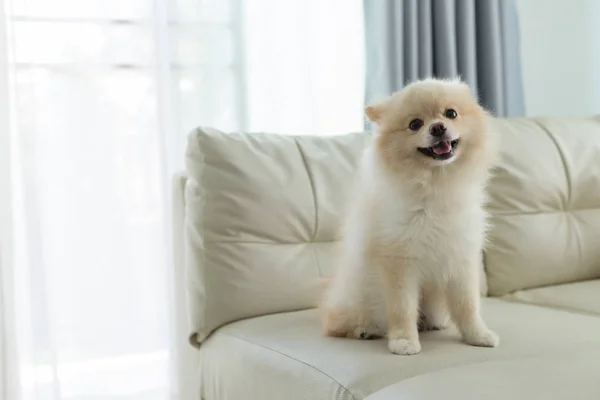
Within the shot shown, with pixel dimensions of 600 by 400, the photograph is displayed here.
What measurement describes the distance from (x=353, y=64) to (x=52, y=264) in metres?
1.15

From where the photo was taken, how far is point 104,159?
7.13ft

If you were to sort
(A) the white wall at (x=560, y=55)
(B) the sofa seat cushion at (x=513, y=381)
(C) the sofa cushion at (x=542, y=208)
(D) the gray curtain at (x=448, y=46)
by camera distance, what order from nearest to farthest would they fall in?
(B) the sofa seat cushion at (x=513, y=381) < (C) the sofa cushion at (x=542, y=208) < (D) the gray curtain at (x=448, y=46) < (A) the white wall at (x=560, y=55)

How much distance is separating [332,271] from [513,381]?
757mm

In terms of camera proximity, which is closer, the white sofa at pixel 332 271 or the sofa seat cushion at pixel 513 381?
the sofa seat cushion at pixel 513 381

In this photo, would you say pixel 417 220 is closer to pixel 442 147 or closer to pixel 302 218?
pixel 442 147

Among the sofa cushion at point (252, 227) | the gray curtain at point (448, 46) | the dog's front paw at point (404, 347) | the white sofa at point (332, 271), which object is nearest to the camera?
the white sofa at point (332, 271)

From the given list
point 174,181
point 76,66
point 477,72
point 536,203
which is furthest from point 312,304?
point 477,72

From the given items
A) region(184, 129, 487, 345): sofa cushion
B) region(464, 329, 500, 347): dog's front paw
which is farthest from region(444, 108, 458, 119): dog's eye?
region(184, 129, 487, 345): sofa cushion

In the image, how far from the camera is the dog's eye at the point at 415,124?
139 cm

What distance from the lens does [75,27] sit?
2119 millimetres

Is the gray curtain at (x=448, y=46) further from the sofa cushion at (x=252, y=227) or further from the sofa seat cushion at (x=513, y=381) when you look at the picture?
the sofa seat cushion at (x=513, y=381)

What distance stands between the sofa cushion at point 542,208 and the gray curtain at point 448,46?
1.61ft

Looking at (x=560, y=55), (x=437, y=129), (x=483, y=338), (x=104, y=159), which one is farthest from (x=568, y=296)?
(x=560, y=55)

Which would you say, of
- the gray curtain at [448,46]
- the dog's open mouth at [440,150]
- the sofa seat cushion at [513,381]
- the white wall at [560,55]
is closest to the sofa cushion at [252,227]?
the dog's open mouth at [440,150]
